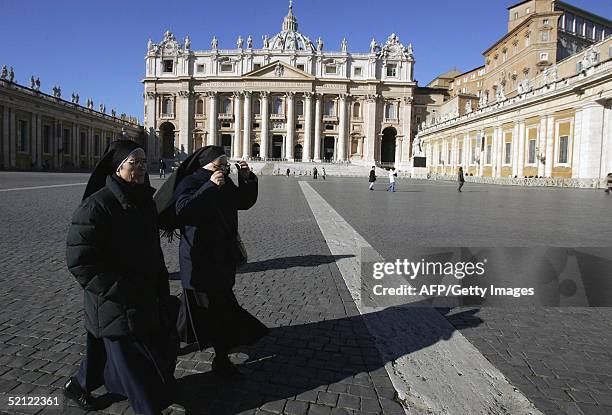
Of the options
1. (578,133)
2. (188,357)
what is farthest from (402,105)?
(188,357)

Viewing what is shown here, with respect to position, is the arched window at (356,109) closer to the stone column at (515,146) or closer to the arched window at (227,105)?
the arched window at (227,105)

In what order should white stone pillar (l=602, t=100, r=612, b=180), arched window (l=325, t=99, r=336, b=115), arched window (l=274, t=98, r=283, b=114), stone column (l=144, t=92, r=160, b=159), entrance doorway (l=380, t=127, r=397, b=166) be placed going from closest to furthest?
white stone pillar (l=602, t=100, r=612, b=180) < stone column (l=144, t=92, r=160, b=159) < arched window (l=274, t=98, r=283, b=114) < arched window (l=325, t=99, r=336, b=115) < entrance doorway (l=380, t=127, r=397, b=166)

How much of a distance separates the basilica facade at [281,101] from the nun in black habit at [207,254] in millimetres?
66790

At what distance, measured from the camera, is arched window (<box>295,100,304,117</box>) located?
70.8m

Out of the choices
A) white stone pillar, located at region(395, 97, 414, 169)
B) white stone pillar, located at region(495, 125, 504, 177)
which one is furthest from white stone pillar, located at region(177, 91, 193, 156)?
white stone pillar, located at region(495, 125, 504, 177)

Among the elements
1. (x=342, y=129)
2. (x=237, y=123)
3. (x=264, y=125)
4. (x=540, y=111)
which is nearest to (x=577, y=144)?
(x=540, y=111)

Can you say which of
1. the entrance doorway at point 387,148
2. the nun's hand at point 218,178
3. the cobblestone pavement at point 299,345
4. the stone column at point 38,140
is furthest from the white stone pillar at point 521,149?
the stone column at point 38,140

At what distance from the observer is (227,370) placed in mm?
3021

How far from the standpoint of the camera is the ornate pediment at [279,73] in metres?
68.6

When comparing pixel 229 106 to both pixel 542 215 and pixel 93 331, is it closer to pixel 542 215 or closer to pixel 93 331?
pixel 542 215

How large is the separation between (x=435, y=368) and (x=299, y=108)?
7002 centimetres

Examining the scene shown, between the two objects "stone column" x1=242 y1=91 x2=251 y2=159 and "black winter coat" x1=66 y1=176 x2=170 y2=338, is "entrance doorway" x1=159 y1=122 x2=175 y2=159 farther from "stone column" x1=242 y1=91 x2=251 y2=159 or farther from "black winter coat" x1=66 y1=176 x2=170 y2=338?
"black winter coat" x1=66 y1=176 x2=170 y2=338

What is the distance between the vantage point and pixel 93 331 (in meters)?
2.47

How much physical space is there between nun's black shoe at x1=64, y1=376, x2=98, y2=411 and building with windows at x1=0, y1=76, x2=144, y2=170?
39435 mm
